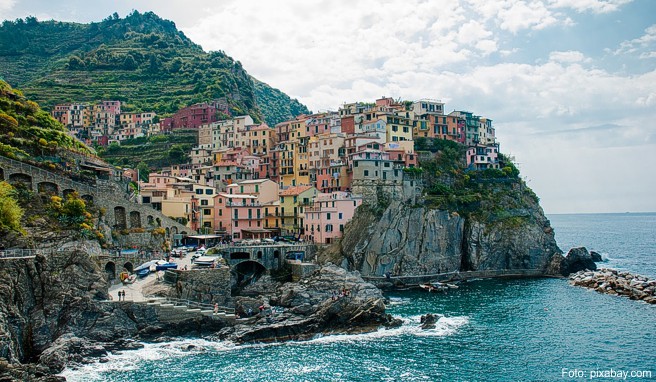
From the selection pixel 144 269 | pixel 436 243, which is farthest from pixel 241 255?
pixel 436 243

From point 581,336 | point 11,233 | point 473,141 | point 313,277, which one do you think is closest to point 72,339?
point 11,233

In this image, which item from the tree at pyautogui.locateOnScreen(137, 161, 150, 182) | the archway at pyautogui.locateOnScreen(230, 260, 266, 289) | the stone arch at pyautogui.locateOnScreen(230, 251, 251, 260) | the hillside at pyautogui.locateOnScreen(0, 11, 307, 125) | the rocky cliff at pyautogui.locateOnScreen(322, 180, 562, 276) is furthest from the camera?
the hillside at pyautogui.locateOnScreen(0, 11, 307, 125)

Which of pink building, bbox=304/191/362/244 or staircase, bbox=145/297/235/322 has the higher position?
pink building, bbox=304/191/362/244

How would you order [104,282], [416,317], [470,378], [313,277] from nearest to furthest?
[470,378]
[104,282]
[416,317]
[313,277]

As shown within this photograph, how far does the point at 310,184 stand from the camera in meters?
99.3

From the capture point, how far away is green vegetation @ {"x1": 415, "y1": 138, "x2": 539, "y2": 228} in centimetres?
9294

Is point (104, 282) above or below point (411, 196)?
below

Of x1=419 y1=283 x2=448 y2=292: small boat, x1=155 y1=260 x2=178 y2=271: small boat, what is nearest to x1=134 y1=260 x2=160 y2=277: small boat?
x1=155 y1=260 x2=178 y2=271: small boat

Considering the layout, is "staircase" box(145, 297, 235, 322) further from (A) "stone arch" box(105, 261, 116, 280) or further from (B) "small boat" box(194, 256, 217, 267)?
(A) "stone arch" box(105, 261, 116, 280)

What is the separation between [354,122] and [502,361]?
213 feet

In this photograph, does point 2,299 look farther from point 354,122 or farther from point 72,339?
point 354,122

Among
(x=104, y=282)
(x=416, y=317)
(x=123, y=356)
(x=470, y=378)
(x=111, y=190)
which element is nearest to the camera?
(x=470, y=378)

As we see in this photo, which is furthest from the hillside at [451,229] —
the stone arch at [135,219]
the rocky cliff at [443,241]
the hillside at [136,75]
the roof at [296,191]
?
the hillside at [136,75]

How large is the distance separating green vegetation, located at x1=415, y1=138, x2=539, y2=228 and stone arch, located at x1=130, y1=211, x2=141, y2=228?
4175 cm
